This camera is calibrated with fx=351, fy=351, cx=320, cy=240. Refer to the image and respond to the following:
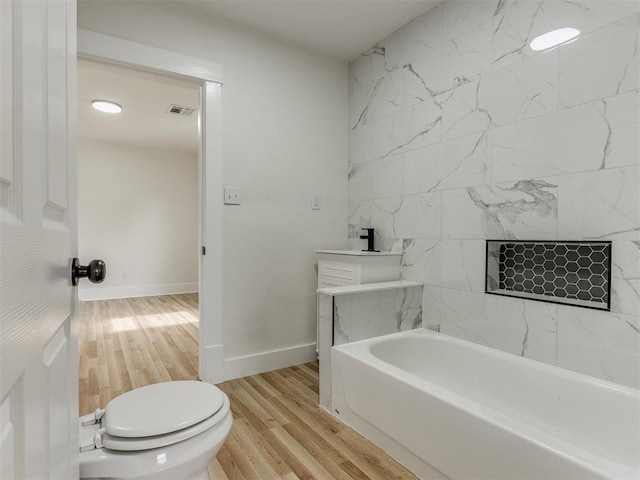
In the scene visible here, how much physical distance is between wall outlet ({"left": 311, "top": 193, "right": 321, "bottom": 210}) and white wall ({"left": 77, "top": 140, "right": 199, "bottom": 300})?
13.1 ft

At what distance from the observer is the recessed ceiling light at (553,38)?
5.30ft

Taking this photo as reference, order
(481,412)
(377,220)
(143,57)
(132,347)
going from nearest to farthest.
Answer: (481,412), (143,57), (377,220), (132,347)

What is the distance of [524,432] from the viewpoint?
1.11 m

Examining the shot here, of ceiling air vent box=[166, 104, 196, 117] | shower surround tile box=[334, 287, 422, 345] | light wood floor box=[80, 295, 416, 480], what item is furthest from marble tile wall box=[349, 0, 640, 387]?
ceiling air vent box=[166, 104, 196, 117]

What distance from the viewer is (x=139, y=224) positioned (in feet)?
18.8

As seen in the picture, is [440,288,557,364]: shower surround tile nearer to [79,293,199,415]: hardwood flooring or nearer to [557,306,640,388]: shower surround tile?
[557,306,640,388]: shower surround tile

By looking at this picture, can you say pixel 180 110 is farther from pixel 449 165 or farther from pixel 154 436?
pixel 154 436

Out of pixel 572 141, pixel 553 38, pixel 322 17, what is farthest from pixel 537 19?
pixel 322 17

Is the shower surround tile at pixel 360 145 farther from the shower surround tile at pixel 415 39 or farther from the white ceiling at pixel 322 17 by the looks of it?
the white ceiling at pixel 322 17

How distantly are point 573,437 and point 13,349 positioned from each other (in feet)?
6.19

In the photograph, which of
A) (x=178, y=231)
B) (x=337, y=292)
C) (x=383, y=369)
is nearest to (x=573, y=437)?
(x=383, y=369)

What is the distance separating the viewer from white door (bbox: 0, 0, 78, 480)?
0.34 meters

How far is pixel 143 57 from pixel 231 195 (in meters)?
0.97

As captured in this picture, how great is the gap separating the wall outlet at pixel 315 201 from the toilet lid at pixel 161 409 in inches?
71.0
